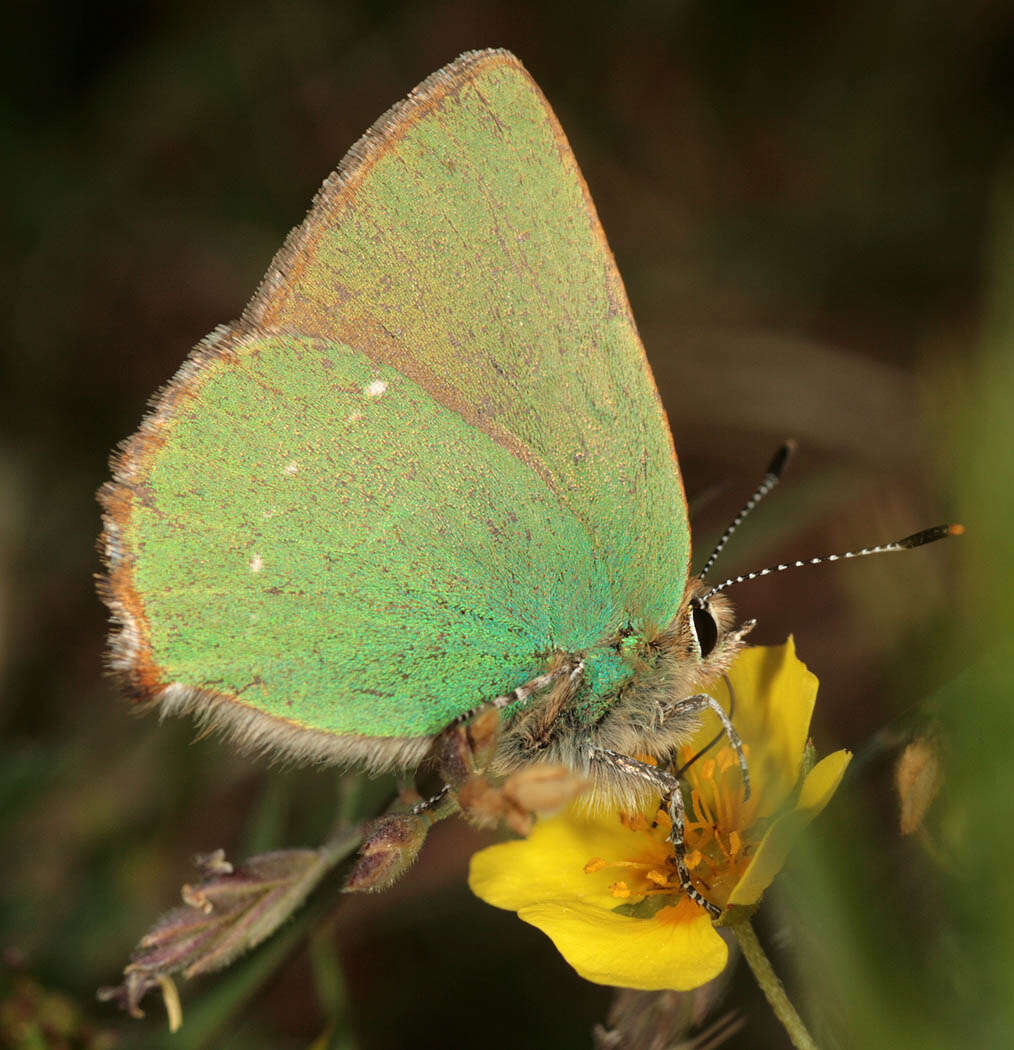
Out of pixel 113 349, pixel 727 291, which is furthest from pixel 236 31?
pixel 727 291

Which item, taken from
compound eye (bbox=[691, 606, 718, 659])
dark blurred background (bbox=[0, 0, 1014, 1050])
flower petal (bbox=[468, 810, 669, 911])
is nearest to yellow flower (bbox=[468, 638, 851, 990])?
flower petal (bbox=[468, 810, 669, 911])

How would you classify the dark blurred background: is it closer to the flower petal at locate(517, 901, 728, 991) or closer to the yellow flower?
the yellow flower

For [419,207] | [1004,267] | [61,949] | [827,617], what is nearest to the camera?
[1004,267]

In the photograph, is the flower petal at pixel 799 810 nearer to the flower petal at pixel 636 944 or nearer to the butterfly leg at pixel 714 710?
the flower petal at pixel 636 944

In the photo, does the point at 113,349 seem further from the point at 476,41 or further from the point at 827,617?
the point at 827,617

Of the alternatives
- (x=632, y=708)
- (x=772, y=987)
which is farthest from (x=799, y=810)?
(x=632, y=708)

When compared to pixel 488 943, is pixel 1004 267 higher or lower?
higher

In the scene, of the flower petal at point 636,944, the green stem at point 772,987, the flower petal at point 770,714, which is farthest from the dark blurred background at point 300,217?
the green stem at point 772,987
